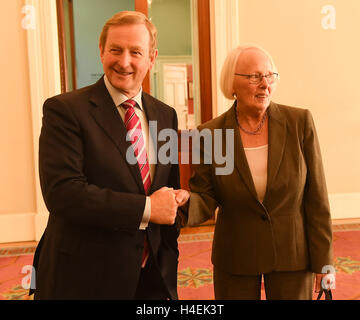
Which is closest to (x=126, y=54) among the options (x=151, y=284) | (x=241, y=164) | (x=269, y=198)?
(x=241, y=164)

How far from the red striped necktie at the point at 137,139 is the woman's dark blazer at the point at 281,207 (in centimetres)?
26

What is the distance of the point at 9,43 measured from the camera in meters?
3.87

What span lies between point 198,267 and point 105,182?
2.08 meters

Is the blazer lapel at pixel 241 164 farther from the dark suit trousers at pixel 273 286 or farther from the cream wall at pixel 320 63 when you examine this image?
the cream wall at pixel 320 63

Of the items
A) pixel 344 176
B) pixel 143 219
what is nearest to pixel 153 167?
pixel 143 219

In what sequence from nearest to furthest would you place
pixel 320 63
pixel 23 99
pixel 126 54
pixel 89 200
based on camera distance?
1. pixel 89 200
2. pixel 126 54
3. pixel 23 99
4. pixel 320 63

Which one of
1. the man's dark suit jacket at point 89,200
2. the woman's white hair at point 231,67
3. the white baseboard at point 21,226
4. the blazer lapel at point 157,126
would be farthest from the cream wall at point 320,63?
the man's dark suit jacket at point 89,200

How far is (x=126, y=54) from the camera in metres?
1.31

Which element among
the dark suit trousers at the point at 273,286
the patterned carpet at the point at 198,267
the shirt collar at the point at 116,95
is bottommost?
the patterned carpet at the point at 198,267

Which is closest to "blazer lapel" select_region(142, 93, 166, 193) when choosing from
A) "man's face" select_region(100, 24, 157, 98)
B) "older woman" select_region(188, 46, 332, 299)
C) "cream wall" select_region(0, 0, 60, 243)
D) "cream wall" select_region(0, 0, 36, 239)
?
"man's face" select_region(100, 24, 157, 98)

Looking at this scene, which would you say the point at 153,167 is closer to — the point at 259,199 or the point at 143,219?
the point at 143,219

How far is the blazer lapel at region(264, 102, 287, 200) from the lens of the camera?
1.47 meters

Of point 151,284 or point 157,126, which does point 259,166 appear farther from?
point 151,284

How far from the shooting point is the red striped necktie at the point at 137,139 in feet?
4.42
